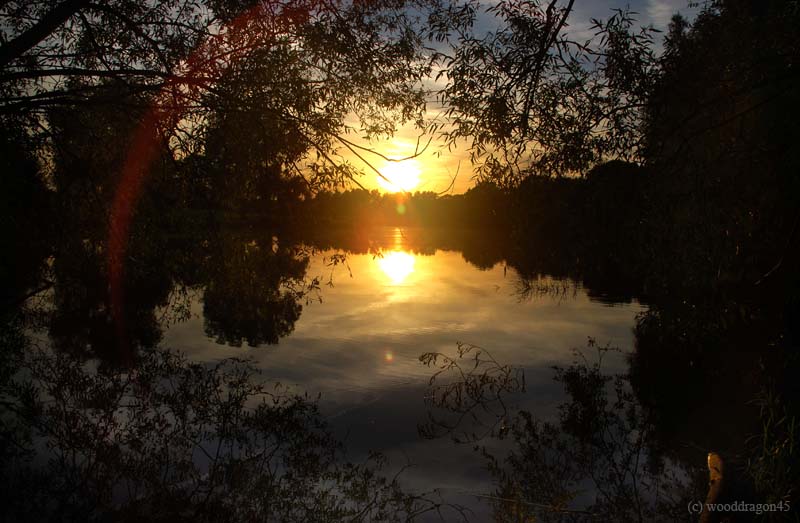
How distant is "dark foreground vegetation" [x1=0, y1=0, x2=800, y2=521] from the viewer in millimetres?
Answer: 5816

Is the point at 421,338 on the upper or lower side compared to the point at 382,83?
lower

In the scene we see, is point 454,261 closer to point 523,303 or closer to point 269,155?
point 523,303

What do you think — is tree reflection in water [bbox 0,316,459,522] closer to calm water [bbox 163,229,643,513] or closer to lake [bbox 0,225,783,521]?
lake [bbox 0,225,783,521]

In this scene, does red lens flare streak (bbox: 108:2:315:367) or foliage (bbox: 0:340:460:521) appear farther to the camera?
red lens flare streak (bbox: 108:2:315:367)

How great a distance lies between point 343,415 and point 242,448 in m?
2.22

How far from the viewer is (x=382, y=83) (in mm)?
7762

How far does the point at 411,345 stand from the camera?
46.0ft

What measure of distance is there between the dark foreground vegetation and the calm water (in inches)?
24.6

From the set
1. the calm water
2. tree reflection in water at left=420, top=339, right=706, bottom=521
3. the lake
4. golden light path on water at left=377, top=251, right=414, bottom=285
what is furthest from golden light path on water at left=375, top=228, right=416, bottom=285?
tree reflection in water at left=420, top=339, right=706, bottom=521

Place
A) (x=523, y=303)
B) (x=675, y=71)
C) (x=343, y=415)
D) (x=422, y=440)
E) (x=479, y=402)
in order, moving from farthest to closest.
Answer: (x=523, y=303) → (x=479, y=402) → (x=343, y=415) → (x=422, y=440) → (x=675, y=71)

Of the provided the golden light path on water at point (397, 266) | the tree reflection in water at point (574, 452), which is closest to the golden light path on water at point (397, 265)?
the golden light path on water at point (397, 266)

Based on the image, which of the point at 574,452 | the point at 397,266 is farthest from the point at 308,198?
the point at 397,266

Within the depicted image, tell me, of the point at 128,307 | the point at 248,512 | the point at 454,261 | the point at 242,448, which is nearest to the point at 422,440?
the point at 242,448

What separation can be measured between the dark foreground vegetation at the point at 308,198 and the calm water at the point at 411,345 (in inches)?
24.6
